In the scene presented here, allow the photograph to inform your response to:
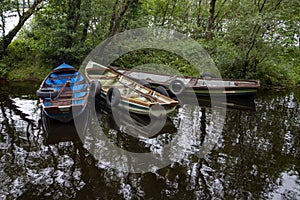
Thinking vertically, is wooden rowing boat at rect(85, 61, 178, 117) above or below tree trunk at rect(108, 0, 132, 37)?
below

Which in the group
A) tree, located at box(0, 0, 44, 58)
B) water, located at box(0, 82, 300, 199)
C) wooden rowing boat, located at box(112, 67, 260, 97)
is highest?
tree, located at box(0, 0, 44, 58)

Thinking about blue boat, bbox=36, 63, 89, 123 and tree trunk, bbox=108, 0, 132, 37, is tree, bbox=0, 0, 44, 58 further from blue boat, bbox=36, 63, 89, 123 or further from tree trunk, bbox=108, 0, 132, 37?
blue boat, bbox=36, 63, 89, 123

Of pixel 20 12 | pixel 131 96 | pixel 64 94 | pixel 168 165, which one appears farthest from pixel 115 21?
pixel 168 165

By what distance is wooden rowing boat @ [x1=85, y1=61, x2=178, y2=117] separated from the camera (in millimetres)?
7461

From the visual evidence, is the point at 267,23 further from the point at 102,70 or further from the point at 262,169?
the point at 262,169

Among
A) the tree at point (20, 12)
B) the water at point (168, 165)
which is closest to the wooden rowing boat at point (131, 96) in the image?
the water at point (168, 165)

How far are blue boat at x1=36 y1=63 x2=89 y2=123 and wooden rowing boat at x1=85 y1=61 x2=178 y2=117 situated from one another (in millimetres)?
956

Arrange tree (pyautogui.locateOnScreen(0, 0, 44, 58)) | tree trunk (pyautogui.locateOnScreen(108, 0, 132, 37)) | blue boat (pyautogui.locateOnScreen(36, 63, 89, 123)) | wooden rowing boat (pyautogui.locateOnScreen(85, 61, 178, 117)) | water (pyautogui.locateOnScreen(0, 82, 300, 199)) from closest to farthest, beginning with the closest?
1. water (pyautogui.locateOnScreen(0, 82, 300, 199))
2. blue boat (pyautogui.locateOnScreen(36, 63, 89, 123))
3. wooden rowing boat (pyautogui.locateOnScreen(85, 61, 178, 117))
4. tree (pyautogui.locateOnScreen(0, 0, 44, 58))
5. tree trunk (pyautogui.locateOnScreen(108, 0, 132, 37))

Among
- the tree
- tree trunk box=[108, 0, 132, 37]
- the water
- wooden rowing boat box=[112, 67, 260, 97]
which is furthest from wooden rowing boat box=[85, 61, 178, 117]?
the tree

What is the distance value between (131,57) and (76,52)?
393cm

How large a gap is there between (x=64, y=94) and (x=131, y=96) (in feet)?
7.23

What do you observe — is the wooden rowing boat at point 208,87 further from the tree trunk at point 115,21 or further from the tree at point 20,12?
the tree at point 20,12

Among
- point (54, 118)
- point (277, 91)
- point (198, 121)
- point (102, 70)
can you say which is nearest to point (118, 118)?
point (54, 118)

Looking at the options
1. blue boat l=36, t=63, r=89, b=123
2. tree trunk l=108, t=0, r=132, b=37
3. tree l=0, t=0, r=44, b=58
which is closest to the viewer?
blue boat l=36, t=63, r=89, b=123
